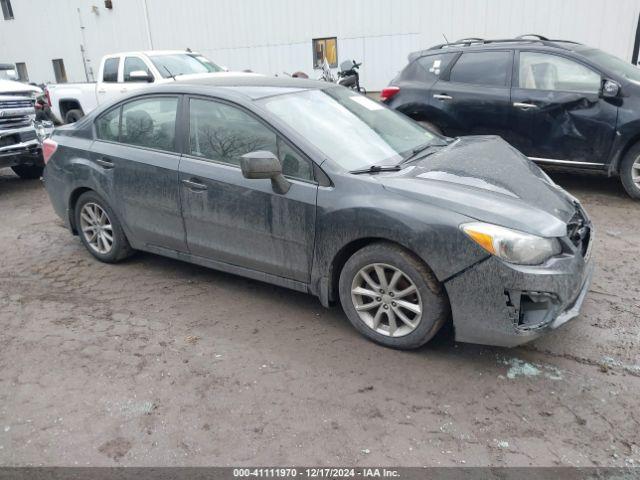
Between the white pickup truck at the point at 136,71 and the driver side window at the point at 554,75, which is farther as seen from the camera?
the white pickup truck at the point at 136,71

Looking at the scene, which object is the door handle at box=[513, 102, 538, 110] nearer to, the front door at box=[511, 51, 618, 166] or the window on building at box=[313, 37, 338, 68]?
the front door at box=[511, 51, 618, 166]

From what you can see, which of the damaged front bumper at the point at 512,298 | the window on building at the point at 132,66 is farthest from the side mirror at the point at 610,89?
the window on building at the point at 132,66

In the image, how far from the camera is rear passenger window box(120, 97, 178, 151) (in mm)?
4332

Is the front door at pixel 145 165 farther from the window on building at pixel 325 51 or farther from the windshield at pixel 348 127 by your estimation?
the window on building at pixel 325 51

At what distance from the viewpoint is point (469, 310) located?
10.4 ft

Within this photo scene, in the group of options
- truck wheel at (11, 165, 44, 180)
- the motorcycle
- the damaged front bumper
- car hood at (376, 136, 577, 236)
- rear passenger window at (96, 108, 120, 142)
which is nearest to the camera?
the damaged front bumper

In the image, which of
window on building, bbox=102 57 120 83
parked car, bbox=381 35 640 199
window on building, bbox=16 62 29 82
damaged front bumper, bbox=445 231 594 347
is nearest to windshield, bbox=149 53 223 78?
window on building, bbox=102 57 120 83

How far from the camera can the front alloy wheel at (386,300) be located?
3373 mm

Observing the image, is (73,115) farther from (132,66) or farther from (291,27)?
(291,27)

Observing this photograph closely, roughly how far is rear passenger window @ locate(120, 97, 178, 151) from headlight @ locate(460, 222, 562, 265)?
243 cm

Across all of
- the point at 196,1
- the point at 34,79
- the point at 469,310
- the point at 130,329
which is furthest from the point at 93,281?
the point at 34,79

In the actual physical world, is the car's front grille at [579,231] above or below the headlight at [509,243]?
below

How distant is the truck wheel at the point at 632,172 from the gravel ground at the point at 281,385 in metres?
1.92

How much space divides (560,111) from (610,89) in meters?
0.53
